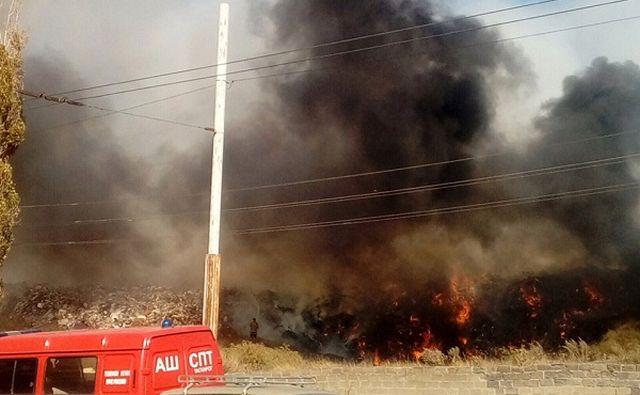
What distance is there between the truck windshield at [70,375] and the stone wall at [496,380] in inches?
324

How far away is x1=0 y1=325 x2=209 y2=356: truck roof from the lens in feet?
23.1

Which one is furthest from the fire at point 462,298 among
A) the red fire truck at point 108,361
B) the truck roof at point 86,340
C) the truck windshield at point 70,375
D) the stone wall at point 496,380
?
the truck windshield at point 70,375

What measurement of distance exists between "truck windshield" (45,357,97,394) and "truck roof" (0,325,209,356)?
0.45 feet

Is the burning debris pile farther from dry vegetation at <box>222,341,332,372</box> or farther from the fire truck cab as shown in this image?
the fire truck cab

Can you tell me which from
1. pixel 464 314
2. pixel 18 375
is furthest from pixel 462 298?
pixel 18 375

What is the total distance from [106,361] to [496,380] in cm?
911

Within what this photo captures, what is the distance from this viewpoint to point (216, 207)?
1165 cm

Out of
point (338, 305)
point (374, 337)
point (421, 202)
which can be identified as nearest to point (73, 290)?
point (338, 305)

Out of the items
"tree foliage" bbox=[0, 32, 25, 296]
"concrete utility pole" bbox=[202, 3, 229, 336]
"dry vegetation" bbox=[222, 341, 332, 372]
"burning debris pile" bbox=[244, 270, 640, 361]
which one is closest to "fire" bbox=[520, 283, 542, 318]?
"burning debris pile" bbox=[244, 270, 640, 361]

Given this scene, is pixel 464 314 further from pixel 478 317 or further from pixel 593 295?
pixel 593 295

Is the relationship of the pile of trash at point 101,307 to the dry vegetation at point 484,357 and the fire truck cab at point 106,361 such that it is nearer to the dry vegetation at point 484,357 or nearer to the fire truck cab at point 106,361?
the dry vegetation at point 484,357

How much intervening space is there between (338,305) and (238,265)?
556 cm

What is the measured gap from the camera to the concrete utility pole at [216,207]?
1094 cm

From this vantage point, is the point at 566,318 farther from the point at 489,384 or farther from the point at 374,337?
the point at 489,384
